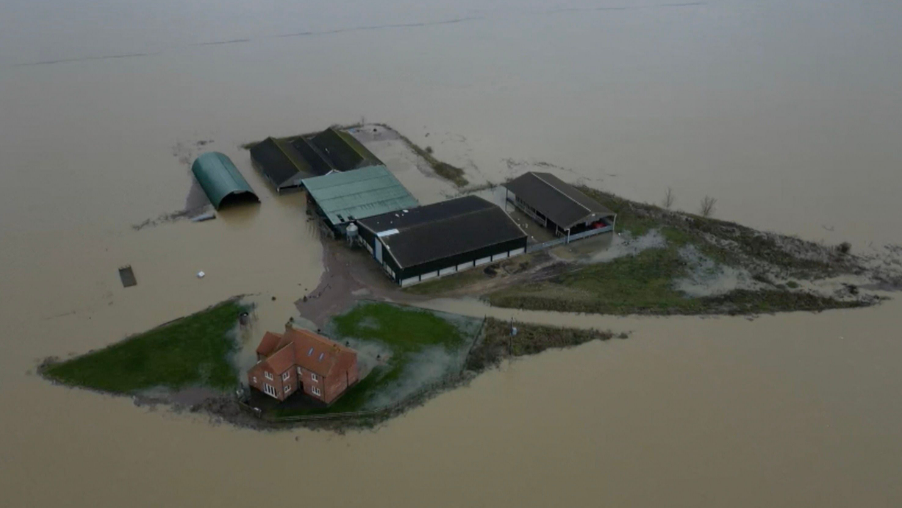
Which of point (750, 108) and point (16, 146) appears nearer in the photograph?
point (16, 146)

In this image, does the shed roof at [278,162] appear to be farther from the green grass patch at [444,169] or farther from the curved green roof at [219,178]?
the green grass patch at [444,169]

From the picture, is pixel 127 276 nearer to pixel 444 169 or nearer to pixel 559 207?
pixel 444 169

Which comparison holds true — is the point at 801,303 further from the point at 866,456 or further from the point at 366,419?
the point at 366,419

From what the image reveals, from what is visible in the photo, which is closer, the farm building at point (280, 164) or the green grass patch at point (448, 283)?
the green grass patch at point (448, 283)

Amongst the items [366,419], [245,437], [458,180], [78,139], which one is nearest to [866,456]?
[366,419]

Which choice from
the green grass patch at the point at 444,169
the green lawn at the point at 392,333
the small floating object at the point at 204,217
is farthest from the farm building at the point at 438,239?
the small floating object at the point at 204,217

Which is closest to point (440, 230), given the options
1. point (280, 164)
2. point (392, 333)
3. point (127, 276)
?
point (392, 333)

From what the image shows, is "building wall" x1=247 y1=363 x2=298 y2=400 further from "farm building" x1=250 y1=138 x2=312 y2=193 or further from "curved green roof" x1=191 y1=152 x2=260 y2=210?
"farm building" x1=250 y1=138 x2=312 y2=193

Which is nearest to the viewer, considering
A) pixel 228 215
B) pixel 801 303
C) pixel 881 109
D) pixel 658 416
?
pixel 658 416
